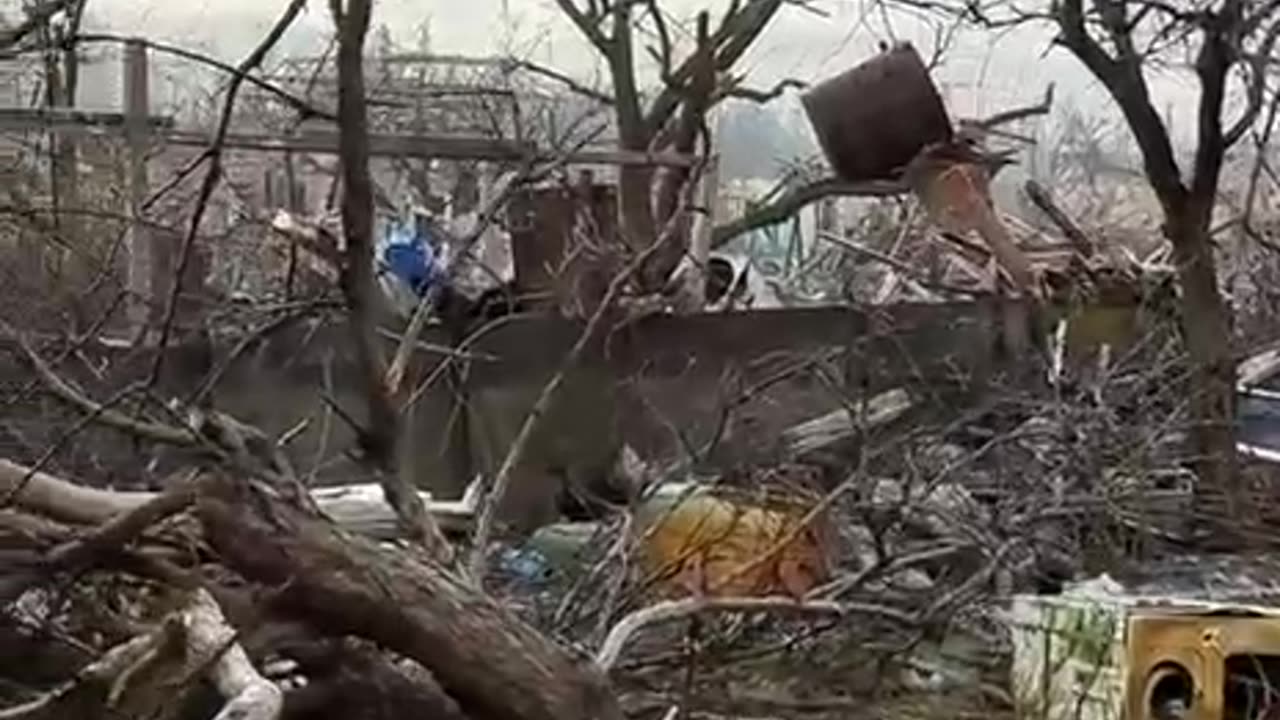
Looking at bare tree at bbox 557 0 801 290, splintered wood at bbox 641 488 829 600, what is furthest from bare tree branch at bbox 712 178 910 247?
splintered wood at bbox 641 488 829 600

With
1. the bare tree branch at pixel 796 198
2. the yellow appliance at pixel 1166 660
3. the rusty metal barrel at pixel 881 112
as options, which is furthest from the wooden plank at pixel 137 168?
the bare tree branch at pixel 796 198

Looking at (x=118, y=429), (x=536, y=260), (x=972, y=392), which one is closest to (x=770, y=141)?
(x=536, y=260)

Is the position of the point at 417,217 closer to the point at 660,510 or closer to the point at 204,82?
the point at 204,82

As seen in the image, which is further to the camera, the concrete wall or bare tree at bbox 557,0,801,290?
bare tree at bbox 557,0,801,290

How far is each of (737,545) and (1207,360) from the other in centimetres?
185

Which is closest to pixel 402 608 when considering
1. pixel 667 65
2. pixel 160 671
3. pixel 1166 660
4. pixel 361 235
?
pixel 160 671

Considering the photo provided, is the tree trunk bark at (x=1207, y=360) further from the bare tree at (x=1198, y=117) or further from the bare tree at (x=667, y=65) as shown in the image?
the bare tree at (x=667, y=65)

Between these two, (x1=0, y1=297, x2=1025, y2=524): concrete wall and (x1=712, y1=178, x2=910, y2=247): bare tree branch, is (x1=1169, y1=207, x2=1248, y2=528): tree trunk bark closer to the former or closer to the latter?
(x1=0, y1=297, x2=1025, y2=524): concrete wall

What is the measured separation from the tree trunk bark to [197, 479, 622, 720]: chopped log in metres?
3.28

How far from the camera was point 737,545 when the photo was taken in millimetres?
5211

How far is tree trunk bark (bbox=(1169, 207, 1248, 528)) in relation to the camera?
602 cm

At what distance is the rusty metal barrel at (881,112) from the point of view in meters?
7.77

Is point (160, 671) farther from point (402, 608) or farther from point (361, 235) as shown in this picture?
point (361, 235)

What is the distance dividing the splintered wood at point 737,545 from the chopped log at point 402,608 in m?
1.57
